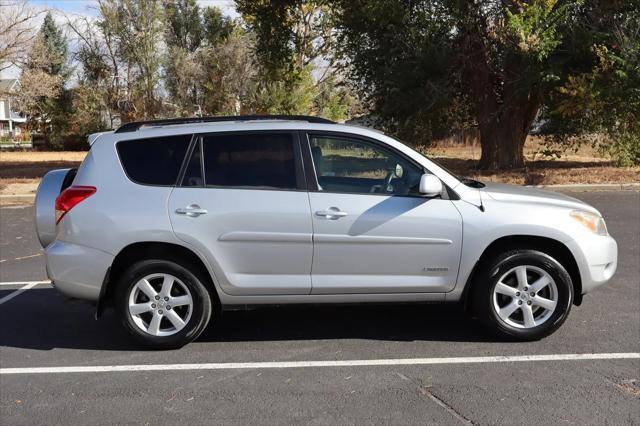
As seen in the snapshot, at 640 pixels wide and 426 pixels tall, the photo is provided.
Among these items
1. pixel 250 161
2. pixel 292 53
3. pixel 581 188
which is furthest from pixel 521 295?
pixel 292 53

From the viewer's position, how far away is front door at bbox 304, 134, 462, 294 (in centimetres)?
470

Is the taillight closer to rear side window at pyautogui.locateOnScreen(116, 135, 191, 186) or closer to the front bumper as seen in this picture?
rear side window at pyautogui.locateOnScreen(116, 135, 191, 186)

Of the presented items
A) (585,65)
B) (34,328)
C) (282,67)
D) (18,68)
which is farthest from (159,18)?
(34,328)

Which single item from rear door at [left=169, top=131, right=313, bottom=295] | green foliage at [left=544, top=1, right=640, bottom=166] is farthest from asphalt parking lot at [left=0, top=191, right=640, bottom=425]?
green foliage at [left=544, top=1, right=640, bottom=166]

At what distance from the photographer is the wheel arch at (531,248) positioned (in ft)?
15.9

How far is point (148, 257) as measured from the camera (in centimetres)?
482

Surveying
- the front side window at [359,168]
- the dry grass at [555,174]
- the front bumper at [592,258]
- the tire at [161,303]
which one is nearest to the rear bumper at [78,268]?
the tire at [161,303]

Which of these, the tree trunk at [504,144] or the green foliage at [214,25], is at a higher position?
the green foliage at [214,25]

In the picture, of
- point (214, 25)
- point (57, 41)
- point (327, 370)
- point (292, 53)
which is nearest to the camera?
point (327, 370)

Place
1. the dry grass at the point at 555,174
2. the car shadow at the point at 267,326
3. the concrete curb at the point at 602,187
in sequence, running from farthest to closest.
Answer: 1. the dry grass at the point at 555,174
2. the concrete curb at the point at 602,187
3. the car shadow at the point at 267,326

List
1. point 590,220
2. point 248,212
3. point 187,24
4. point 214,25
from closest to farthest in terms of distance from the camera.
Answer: point 248,212 < point 590,220 < point 214,25 < point 187,24

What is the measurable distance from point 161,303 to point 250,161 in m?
1.29

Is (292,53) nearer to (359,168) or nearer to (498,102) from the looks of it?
(498,102)

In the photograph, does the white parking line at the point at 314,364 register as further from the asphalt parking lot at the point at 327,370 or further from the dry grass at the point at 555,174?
the dry grass at the point at 555,174
